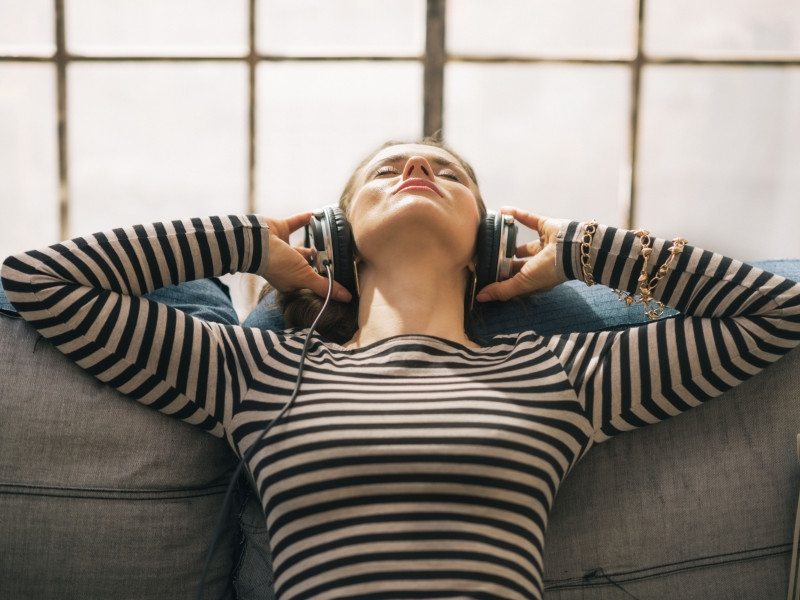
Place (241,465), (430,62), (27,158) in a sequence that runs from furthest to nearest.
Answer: (27,158)
(430,62)
(241,465)

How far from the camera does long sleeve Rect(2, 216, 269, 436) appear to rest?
96 centimetres

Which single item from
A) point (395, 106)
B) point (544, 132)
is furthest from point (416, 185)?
point (544, 132)

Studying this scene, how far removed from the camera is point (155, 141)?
6.44 feet

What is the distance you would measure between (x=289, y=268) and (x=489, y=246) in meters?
0.37

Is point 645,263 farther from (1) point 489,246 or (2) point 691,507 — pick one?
(2) point 691,507

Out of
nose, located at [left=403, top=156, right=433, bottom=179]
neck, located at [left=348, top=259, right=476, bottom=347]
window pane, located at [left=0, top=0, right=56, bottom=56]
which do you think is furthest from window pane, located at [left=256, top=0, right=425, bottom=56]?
neck, located at [left=348, top=259, right=476, bottom=347]

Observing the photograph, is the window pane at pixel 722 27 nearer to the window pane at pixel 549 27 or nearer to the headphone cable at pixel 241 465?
the window pane at pixel 549 27

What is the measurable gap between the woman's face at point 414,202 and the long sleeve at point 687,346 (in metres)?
0.27

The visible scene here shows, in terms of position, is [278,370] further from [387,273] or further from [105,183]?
[105,183]

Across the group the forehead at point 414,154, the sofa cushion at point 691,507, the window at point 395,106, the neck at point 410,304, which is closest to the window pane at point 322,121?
the window at point 395,106

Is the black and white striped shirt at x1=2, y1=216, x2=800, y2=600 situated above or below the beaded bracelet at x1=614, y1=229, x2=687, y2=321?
below

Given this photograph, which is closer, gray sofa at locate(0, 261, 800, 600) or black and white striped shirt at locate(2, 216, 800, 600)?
black and white striped shirt at locate(2, 216, 800, 600)

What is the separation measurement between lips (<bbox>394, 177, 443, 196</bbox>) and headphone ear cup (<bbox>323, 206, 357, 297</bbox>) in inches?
4.5

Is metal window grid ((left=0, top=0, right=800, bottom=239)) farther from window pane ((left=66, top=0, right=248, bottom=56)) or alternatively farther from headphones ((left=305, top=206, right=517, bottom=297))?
headphones ((left=305, top=206, right=517, bottom=297))
